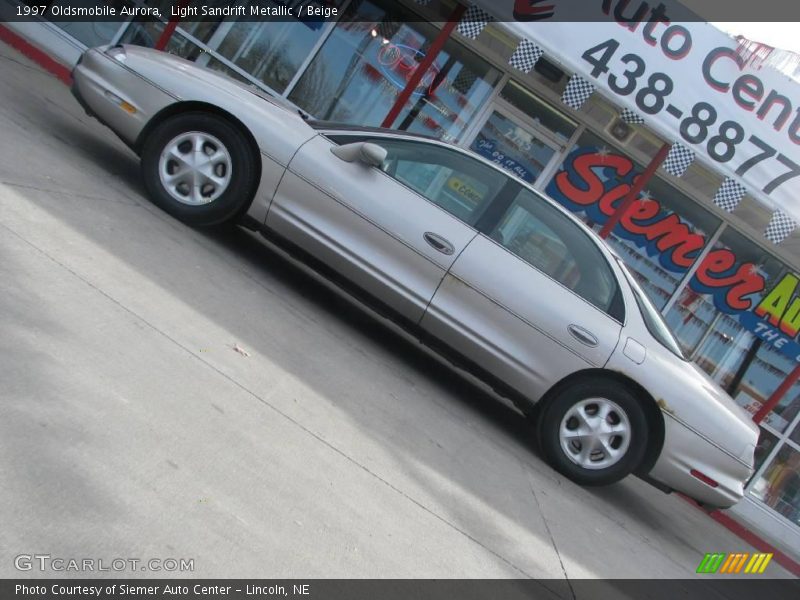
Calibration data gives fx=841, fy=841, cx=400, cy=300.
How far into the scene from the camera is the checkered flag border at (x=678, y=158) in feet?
29.7

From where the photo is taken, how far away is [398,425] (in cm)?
469

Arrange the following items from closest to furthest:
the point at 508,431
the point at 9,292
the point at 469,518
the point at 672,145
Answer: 1. the point at 9,292
2. the point at 469,518
3. the point at 508,431
4. the point at 672,145

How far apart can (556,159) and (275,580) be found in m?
9.61

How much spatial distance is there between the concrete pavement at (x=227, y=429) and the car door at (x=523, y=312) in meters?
0.50

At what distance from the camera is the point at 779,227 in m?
9.21

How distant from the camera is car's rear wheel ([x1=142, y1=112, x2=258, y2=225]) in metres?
5.84

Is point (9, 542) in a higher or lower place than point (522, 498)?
lower

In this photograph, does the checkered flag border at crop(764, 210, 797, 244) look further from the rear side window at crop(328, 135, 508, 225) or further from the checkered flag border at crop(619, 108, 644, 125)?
the rear side window at crop(328, 135, 508, 225)

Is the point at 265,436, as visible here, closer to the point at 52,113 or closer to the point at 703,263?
the point at 52,113

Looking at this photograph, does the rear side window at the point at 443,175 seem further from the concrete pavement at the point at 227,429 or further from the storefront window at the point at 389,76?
the storefront window at the point at 389,76

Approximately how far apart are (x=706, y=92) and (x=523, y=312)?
468 cm

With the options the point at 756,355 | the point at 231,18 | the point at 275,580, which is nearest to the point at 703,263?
the point at 756,355

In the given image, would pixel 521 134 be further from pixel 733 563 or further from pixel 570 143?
pixel 733 563

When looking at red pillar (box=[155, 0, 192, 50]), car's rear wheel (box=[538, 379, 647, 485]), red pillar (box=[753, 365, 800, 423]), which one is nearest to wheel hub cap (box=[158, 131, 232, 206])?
car's rear wheel (box=[538, 379, 647, 485])
